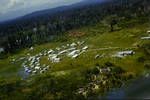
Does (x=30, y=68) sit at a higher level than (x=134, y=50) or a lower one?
lower

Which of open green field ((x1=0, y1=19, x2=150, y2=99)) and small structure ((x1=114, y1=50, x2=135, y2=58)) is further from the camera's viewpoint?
small structure ((x1=114, y1=50, x2=135, y2=58))

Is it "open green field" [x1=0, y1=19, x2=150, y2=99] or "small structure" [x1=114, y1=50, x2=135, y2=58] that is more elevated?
"small structure" [x1=114, y1=50, x2=135, y2=58]

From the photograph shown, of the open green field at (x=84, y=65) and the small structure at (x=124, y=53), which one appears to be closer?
the open green field at (x=84, y=65)

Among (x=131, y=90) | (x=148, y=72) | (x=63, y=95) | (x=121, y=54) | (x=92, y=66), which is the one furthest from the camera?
(x=121, y=54)

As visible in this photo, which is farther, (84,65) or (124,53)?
(124,53)

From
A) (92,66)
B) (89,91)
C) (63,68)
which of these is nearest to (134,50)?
(92,66)

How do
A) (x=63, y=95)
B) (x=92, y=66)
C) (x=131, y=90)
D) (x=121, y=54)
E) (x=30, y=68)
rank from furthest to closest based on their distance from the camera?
1. (x=30, y=68)
2. (x=121, y=54)
3. (x=92, y=66)
4. (x=63, y=95)
5. (x=131, y=90)

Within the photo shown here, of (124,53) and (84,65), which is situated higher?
(124,53)

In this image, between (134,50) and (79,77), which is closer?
(79,77)

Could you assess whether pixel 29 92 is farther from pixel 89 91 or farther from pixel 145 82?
pixel 145 82

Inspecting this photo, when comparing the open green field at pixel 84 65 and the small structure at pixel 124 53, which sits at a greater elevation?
the small structure at pixel 124 53
